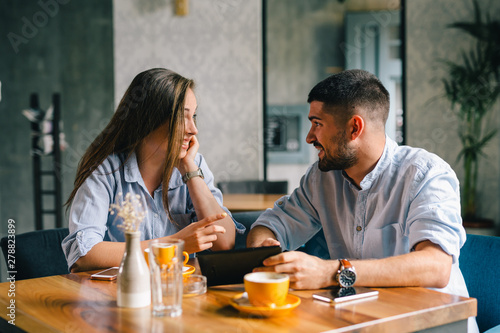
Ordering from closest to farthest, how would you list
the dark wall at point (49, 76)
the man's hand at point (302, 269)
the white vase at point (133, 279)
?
the white vase at point (133, 279), the man's hand at point (302, 269), the dark wall at point (49, 76)

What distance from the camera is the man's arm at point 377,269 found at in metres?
1.20

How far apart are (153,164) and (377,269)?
90 centimetres

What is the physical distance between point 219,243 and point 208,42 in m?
2.93

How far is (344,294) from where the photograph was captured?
1.14m

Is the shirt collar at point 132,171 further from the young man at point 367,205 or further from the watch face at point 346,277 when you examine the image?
the watch face at point 346,277

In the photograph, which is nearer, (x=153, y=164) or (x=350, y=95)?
(x=350, y=95)

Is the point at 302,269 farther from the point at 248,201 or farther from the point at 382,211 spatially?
the point at 248,201

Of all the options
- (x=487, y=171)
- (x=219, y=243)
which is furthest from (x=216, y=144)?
(x=219, y=243)

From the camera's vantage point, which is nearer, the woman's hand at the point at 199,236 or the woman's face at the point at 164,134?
the woman's hand at the point at 199,236

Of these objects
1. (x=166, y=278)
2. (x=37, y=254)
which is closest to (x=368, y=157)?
(x=166, y=278)

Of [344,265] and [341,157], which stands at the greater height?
[341,157]

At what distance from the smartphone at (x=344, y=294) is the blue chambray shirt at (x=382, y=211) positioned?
251 mm

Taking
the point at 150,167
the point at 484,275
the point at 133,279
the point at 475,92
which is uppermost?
the point at 475,92

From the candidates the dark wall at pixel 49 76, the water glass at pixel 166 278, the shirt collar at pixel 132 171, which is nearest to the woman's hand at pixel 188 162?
the shirt collar at pixel 132 171
